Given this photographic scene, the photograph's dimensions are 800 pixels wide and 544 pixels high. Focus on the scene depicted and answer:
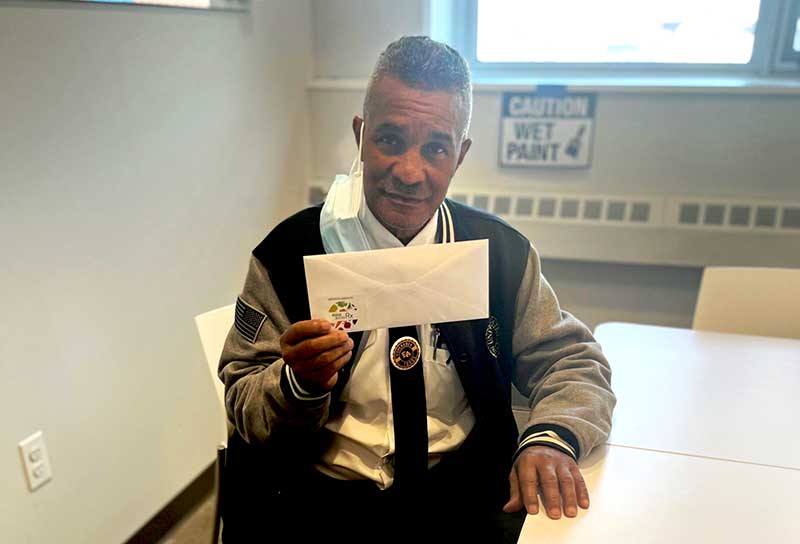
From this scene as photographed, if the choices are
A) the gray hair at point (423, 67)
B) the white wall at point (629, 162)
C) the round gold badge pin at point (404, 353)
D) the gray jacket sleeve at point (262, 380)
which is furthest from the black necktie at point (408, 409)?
the white wall at point (629, 162)

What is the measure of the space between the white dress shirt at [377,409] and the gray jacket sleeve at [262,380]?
8 centimetres

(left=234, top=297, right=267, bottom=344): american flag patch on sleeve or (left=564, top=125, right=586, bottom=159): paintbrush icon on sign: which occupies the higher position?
(left=564, top=125, right=586, bottom=159): paintbrush icon on sign

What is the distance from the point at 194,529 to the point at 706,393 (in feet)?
4.86

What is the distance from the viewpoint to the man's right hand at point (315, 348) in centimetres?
81

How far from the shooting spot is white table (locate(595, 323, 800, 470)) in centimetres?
101

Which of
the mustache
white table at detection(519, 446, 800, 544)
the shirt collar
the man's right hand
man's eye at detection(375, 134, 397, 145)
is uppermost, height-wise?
man's eye at detection(375, 134, 397, 145)

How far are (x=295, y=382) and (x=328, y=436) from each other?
0.21m

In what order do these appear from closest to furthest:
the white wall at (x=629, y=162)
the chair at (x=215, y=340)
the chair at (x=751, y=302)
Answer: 1. the chair at (x=215, y=340)
2. the chair at (x=751, y=302)
3. the white wall at (x=629, y=162)

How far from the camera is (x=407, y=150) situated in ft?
3.31

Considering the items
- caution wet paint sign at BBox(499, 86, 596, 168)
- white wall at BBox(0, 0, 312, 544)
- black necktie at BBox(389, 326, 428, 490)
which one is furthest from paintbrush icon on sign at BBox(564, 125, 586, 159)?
black necktie at BBox(389, 326, 428, 490)

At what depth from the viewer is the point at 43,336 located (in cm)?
142

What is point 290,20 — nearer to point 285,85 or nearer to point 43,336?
point 285,85

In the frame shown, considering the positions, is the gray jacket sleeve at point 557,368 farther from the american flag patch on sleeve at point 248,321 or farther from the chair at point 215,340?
the chair at point 215,340

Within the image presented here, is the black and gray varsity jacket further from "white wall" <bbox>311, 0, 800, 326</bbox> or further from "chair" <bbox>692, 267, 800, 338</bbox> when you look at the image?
"white wall" <bbox>311, 0, 800, 326</bbox>
